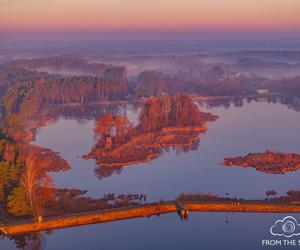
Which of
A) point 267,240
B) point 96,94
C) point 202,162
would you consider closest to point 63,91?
point 96,94

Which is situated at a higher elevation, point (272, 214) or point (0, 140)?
point (0, 140)

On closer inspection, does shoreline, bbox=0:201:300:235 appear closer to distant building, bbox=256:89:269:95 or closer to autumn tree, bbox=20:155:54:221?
autumn tree, bbox=20:155:54:221

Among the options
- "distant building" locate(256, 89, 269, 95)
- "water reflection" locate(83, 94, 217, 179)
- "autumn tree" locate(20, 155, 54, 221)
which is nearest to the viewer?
"autumn tree" locate(20, 155, 54, 221)

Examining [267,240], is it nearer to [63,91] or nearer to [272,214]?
[272,214]

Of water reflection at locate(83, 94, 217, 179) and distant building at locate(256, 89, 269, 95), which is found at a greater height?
water reflection at locate(83, 94, 217, 179)

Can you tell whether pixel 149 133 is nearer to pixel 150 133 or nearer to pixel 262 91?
pixel 150 133

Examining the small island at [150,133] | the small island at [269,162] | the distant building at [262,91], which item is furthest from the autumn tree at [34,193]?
the distant building at [262,91]

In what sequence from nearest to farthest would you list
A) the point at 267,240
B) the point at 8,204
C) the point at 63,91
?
the point at 267,240
the point at 8,204
the point at 63,91

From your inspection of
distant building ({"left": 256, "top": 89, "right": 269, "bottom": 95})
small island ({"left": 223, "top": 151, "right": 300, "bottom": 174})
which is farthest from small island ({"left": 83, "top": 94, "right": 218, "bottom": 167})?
→ distant building ({"left": 256, "top": 89, "right": 269, "bottom": 95})
